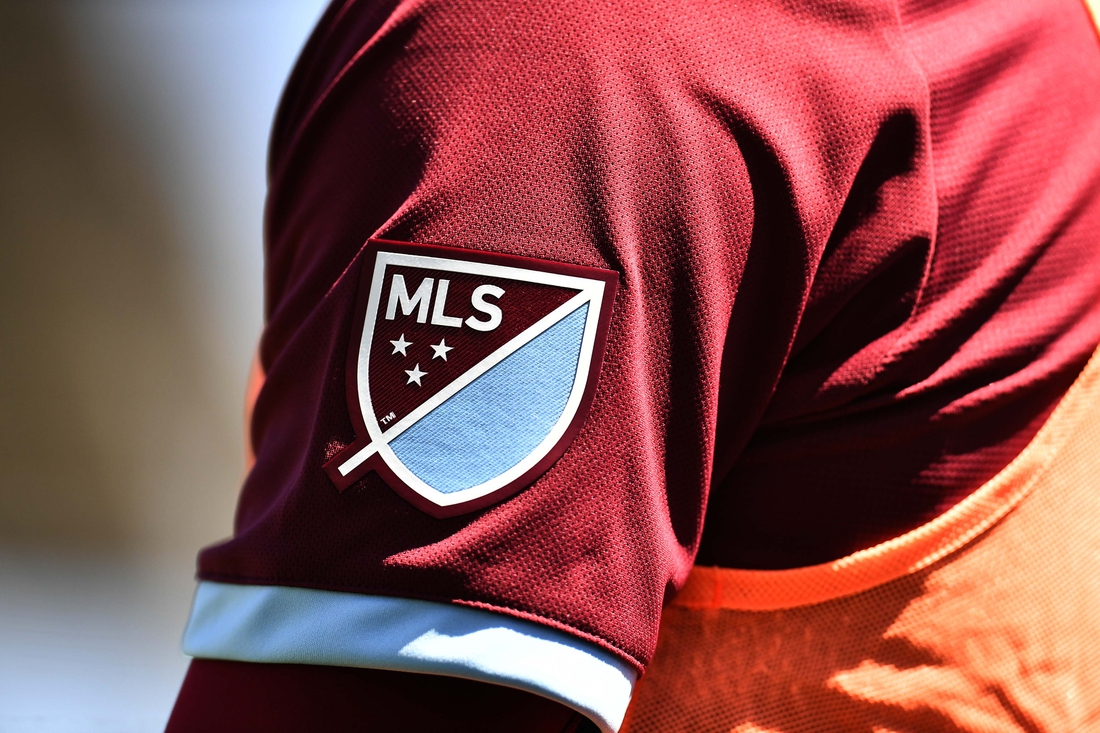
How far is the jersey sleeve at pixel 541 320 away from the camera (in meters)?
0.38

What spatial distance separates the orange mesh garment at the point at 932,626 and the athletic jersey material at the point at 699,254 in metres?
0.02

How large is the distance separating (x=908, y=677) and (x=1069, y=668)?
10 cm

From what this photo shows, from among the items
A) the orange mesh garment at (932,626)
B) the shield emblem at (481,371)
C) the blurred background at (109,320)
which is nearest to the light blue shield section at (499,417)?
the shield emblem at (481,371)

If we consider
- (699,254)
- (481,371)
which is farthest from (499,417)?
(699,254)

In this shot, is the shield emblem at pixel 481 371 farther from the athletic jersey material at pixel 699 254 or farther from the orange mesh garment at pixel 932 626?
the orange mesh garment at pixel 932 626

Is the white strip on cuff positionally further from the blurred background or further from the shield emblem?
the blurred background

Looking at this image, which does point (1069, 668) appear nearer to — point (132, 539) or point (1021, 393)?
point (1021, 393)

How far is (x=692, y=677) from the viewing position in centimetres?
48

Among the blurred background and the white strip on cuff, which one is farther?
the blurred background

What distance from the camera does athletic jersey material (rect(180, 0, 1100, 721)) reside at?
15.1 inches

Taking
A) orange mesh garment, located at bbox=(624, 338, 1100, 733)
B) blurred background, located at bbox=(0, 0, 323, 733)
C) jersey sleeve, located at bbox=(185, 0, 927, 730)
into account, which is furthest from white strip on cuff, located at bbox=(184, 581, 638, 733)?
blurred background, located at bbox=(0, 0, 323, 733)

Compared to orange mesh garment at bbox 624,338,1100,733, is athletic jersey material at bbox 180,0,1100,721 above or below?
above

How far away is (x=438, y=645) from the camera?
0.37m

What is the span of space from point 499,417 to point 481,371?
23 mm
